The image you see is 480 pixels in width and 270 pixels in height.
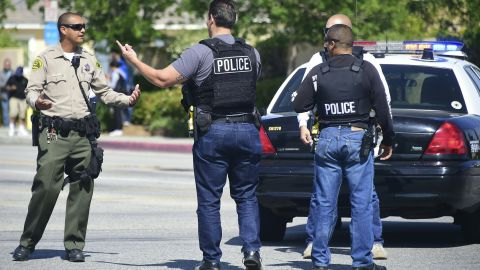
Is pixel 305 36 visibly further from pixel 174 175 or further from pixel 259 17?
pixel 174 175

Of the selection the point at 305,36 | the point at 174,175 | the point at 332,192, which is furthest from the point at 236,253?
the point at 305,36

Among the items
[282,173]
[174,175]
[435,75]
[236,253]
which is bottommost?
[174,175]

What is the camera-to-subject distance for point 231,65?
831cm

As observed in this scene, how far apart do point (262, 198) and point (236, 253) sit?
1.69 ft

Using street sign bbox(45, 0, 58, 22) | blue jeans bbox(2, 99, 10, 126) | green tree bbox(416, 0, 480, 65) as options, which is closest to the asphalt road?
green tree bbox(416, 0, 480, 65)

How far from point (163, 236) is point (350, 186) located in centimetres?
314

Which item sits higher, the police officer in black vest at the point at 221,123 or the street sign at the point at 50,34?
the police officer in black vest at the point at 221,123

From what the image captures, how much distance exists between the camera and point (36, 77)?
933cm

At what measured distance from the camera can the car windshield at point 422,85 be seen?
10641 mm

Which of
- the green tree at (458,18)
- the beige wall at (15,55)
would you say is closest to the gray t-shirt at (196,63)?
the green tree at (458,18)

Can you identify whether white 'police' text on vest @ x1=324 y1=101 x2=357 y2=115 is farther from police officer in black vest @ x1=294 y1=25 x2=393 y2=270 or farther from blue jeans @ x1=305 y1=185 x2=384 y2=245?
blue jeans @ x1=305 y1=185 x2=384 y2=245

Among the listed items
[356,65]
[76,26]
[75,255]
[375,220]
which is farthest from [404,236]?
[76,26]

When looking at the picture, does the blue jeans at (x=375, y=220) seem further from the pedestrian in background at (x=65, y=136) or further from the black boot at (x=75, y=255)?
the black boot at (x=75, y=255)

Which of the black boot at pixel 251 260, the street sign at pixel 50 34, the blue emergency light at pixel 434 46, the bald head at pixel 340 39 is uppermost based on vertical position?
the bald head at pixel 340 39
